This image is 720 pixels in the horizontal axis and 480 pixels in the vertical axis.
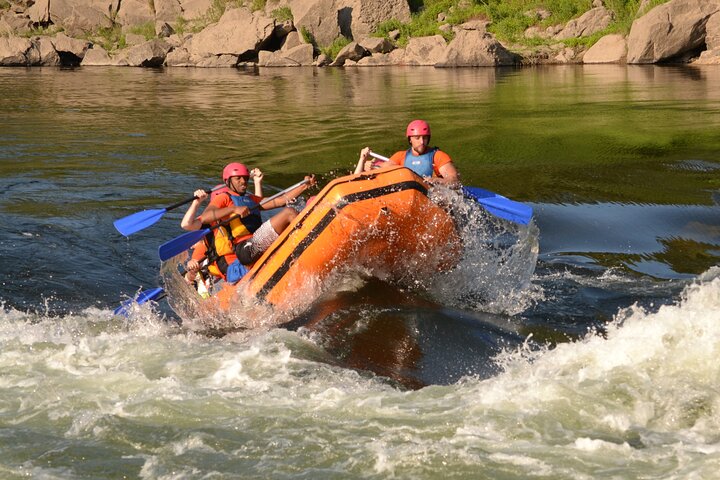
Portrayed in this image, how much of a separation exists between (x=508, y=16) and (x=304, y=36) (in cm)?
740

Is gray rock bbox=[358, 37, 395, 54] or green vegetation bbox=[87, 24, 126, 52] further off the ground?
green vegetation bbox=[87, 24, 126, 52]

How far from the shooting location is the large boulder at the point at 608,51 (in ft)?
97.5

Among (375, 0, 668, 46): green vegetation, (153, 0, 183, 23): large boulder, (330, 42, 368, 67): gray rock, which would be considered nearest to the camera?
(375, 0, 668, 46): green vegetation

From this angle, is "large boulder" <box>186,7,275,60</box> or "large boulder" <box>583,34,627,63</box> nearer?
"large boulder" <box>583,34,627,63</box>

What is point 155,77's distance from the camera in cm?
3080

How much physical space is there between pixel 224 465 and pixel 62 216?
22.2 ft

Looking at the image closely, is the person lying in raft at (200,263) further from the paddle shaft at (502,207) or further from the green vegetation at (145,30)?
the green vegetation at (145,30)

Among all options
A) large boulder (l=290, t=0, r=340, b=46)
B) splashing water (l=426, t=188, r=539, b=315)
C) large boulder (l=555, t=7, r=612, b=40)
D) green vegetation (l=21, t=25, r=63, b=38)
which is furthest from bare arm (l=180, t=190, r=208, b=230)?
green vegetation (l=21, t=25, r=63, b=38)

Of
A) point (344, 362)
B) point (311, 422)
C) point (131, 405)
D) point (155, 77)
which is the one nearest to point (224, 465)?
point (311, 422)

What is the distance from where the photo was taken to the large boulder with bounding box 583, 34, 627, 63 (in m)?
29.7

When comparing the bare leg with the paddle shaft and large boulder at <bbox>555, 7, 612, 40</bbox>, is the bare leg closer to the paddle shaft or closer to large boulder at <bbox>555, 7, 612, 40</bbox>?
the paddle shaft

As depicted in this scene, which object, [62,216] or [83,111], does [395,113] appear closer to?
[83,111]

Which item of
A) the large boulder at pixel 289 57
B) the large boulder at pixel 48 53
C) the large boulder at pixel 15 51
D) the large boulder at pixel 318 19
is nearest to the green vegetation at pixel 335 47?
the large boulder at pixel 318 19

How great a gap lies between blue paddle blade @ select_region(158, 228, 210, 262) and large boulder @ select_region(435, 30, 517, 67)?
2428 centimetres
